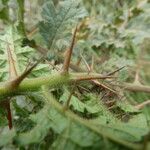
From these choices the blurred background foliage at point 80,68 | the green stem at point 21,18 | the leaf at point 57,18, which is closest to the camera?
the blurred background foliage at point 80,68

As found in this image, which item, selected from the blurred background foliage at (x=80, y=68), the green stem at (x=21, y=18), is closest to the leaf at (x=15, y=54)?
the blurred background foliage at (x=80, y=68)

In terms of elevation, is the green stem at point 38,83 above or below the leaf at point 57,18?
below

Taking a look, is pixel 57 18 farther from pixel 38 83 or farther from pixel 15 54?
pixel 38 83

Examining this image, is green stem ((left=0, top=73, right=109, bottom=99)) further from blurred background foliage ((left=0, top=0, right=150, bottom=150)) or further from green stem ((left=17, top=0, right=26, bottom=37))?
green stem ((left=17, top=0, right=26, bottom=37))

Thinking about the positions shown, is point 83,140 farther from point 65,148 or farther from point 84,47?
point 84,47

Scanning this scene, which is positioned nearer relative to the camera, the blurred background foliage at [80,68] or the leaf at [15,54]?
the blurred background foliage at [80,68]

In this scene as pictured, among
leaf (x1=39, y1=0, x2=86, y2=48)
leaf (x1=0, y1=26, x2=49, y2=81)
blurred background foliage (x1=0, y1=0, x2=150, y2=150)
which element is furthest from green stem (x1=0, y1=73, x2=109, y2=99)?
leaf (x1=39, y1=0, x2=86, y2=48)

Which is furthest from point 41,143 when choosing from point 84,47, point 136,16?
point 136,16

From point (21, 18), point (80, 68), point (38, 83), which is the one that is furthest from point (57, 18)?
point (38, 83)

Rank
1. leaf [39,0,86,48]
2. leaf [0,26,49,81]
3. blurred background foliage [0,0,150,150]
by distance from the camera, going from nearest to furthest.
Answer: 1. blurred background foliage [0,0,150,150]
2. leaf [0,26,49,81]
3. leaf [39,0,86,48]

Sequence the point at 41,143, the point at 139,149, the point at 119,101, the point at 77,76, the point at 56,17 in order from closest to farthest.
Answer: the point at 139,149, the point at 41,143, the point at 77,76, the point at 119,101, the point at 56,17

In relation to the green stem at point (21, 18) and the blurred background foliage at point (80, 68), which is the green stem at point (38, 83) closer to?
the blurred background foliage at point (80, 68)
